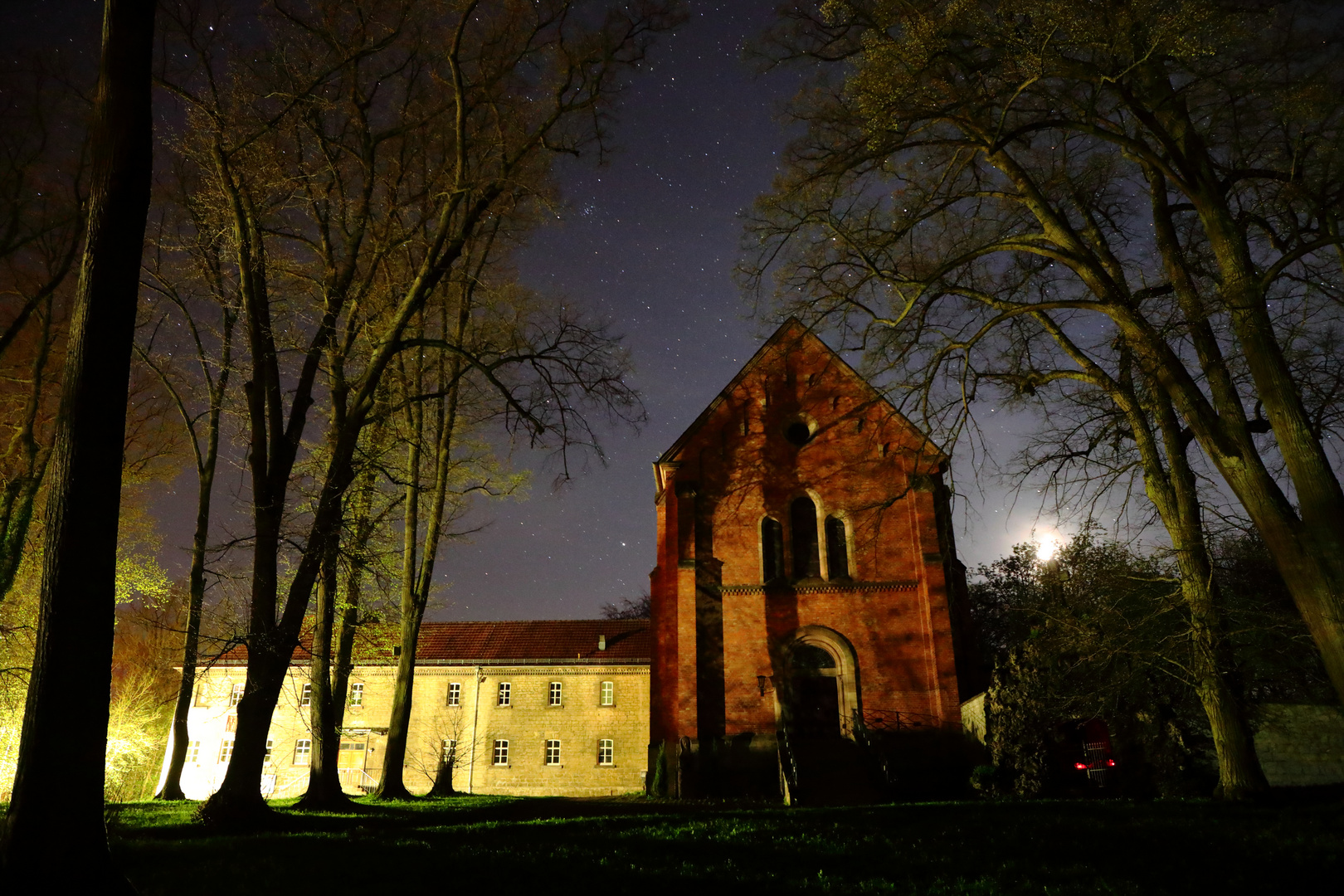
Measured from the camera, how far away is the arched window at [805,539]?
73.4 ft

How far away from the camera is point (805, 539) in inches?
896

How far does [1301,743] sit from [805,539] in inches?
460

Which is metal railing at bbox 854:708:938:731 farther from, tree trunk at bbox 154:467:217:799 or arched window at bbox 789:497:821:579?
tree trunk at bbox 154:467:217:799

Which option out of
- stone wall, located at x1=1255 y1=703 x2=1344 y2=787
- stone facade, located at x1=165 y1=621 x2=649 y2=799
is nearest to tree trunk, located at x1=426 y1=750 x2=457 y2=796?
stone facade, located at x1=165 y1=621 x2=649 y2=799

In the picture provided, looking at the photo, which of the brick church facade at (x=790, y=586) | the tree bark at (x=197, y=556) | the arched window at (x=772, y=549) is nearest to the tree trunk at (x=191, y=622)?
the tree bark at (x=197, y=556)

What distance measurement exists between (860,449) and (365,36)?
52.9 feet

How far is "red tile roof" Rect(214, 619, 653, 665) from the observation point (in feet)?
115

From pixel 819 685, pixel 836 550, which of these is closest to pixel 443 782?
pixel 819 685

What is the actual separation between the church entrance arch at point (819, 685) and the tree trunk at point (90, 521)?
17.1 m

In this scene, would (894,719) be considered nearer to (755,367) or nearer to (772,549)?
(772,549)

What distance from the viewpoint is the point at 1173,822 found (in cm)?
940

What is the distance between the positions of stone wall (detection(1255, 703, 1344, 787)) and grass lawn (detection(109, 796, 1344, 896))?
708 cm

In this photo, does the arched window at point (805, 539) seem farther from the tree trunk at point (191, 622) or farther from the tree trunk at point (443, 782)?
the tree trunk at point (191, 622)

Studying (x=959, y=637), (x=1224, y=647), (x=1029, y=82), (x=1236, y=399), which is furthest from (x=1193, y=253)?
(x=959, y=637)
